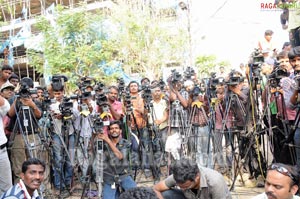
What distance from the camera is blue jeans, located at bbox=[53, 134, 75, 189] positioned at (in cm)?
409

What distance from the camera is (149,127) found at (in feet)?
15.1

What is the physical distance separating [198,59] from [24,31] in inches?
309

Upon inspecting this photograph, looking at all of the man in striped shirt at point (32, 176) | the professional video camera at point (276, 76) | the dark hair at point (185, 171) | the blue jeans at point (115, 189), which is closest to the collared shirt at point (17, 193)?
the man in striped shirt at point (32, 176)

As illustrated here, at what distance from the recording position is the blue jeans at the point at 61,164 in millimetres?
4086

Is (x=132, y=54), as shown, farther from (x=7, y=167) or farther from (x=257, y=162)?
(x=7, y=167)

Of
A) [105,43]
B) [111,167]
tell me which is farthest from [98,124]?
[105,43]

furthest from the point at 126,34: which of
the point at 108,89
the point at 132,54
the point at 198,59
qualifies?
the point at 108,89

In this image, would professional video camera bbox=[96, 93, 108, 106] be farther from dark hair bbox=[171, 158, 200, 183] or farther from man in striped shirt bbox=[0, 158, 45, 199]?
dark hair bbox=[171, 158, 200, 183]

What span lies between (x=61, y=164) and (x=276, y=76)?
254cm

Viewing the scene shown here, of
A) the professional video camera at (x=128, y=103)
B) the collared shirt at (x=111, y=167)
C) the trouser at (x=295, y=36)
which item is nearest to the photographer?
the collared shirt at (x=111, y=167)

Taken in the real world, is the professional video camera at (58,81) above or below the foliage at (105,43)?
below

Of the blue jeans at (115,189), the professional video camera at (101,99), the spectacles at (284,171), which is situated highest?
the professional video camera at (101,99)

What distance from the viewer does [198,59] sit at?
51.2 feet

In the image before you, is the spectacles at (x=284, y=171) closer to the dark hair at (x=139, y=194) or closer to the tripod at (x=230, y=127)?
the dark hair at (x=139, y=194)
